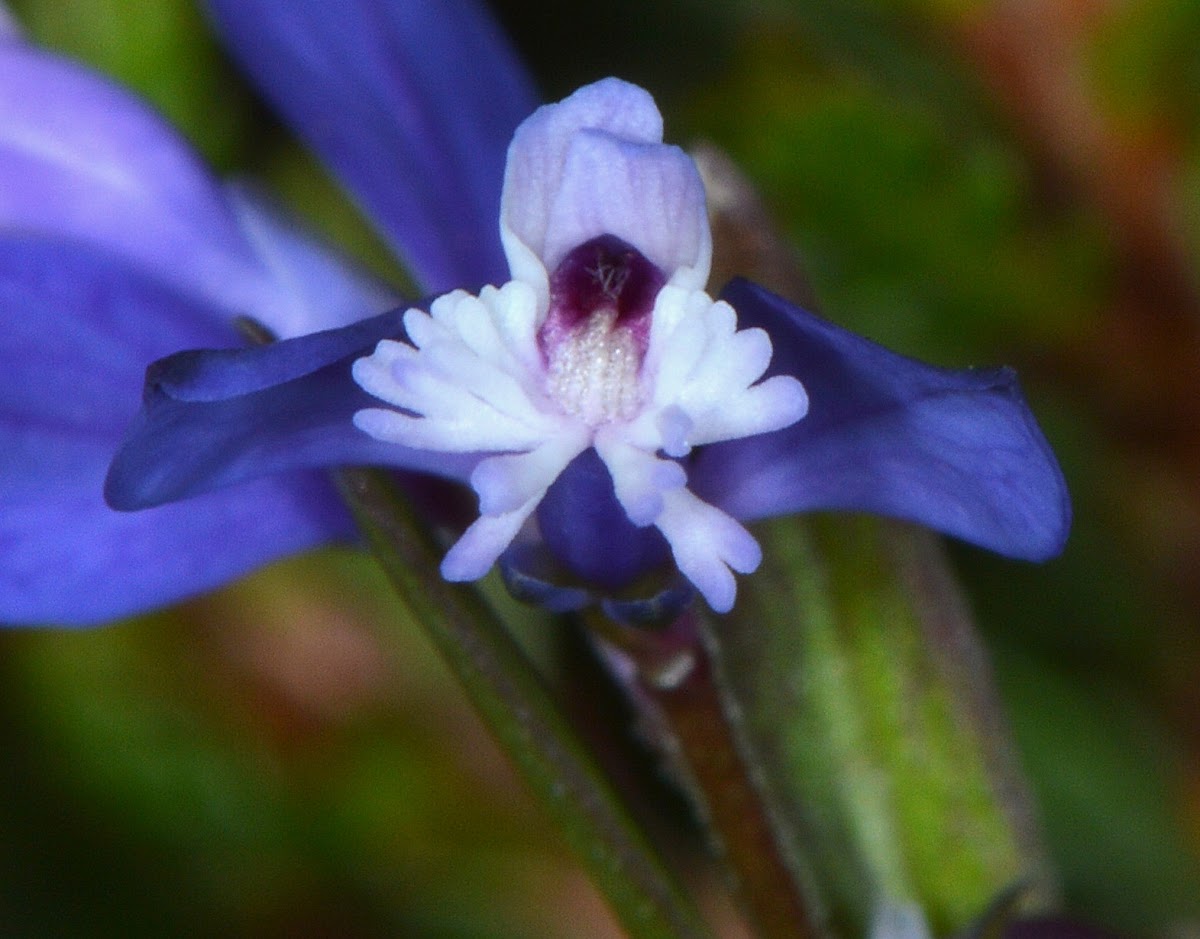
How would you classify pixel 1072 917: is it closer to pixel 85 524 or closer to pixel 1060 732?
pixel 85 524

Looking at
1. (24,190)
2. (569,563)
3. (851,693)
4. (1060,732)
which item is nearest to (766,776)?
(851,693)

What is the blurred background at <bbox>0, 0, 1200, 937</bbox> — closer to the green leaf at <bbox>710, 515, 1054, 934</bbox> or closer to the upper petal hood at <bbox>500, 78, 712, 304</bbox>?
the green leaf at <bbox>710, 515, 1054, 934</bbox>

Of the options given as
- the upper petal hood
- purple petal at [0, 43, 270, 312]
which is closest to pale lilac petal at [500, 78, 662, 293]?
the upper petal hood

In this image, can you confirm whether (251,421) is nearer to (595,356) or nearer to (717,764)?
(595,356)

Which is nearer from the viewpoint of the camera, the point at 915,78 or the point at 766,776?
the point at 766,776

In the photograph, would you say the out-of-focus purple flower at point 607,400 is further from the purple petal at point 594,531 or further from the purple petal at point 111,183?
the purple petal at point 111,183

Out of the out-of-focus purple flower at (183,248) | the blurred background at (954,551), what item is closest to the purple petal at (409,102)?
the out-of-focus purple flower at (183,248)

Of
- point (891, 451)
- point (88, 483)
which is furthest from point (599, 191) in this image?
point (88, 483)
